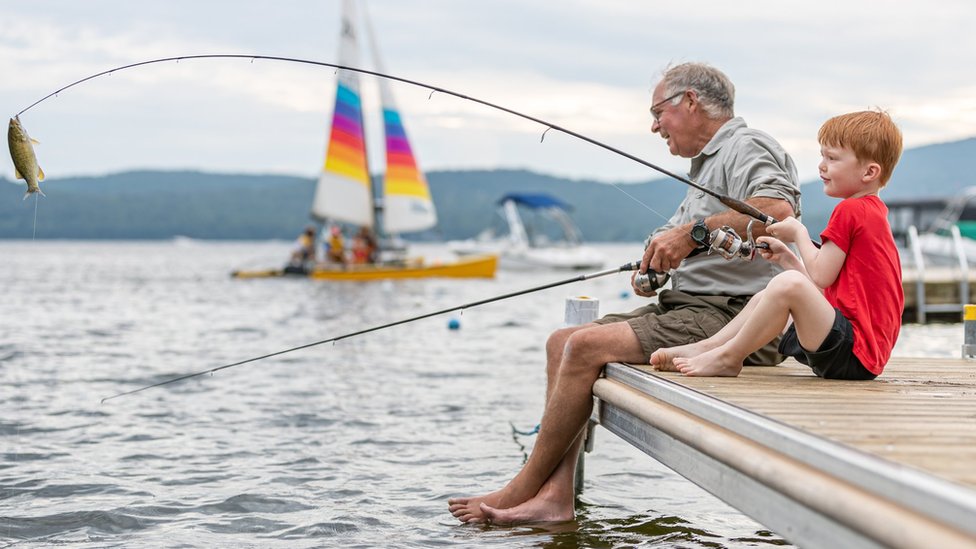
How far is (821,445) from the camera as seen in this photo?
2273mm

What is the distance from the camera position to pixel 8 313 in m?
19.1

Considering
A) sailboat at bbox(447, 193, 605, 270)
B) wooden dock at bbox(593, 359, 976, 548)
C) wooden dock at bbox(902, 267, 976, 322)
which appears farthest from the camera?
sailboat at bbox(447, 193, 605, 270)

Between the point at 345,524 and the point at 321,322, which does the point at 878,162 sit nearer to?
the point at 345,524

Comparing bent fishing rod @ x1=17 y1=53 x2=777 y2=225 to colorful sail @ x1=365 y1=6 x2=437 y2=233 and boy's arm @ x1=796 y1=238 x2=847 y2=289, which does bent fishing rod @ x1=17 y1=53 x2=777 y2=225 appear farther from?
colorful sail @ x1=365 y1=6 x2=437 y2=233

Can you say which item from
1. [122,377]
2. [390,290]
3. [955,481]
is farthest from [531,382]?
[390,290]

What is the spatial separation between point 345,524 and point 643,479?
1720mm

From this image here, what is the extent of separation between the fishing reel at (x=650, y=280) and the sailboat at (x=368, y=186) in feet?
77.9

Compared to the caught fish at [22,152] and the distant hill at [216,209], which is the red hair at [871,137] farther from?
the distant hill at [216,209]

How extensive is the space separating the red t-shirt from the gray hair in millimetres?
863

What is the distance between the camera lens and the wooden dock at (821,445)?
1.92 metres

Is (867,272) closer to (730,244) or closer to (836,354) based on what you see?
(836,354)

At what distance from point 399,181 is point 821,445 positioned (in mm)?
29262

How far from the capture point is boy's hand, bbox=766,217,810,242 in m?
3.48

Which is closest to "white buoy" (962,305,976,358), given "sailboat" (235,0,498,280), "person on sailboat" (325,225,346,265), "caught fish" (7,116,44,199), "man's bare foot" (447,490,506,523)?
"man's bare foot" (447,490,506,523)
